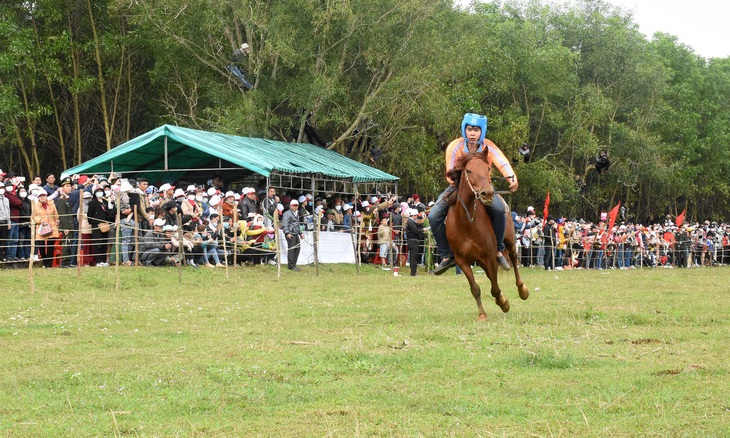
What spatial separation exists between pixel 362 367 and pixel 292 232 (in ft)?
59.2

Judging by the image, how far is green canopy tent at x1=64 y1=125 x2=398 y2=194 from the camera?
93.9 feet

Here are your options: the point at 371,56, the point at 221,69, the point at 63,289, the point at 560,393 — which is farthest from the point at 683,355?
the point at 221,69

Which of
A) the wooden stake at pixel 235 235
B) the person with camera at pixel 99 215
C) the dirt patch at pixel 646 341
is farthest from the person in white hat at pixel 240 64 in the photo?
the dirt patch at pixel 646 341

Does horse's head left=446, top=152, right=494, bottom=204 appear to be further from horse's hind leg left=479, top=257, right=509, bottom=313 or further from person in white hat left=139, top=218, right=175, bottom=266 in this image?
person in white hat left=139, top=218, right=175, bottom=266

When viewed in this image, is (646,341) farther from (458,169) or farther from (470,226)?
(458,169)

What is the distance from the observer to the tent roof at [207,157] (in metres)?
28.5

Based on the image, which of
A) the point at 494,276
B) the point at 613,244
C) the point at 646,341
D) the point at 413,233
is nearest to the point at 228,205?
the point at 413,233

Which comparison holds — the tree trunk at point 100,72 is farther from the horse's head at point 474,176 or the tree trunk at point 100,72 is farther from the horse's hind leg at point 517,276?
the horse's head at point 474,176

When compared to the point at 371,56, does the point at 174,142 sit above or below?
below

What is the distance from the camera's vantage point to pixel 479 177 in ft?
43.2

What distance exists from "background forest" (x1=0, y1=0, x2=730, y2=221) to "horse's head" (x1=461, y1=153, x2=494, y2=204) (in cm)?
1925

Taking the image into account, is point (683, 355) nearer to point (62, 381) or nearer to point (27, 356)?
point (62, 381)

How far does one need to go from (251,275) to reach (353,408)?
17178mm

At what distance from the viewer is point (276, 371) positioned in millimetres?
9125
